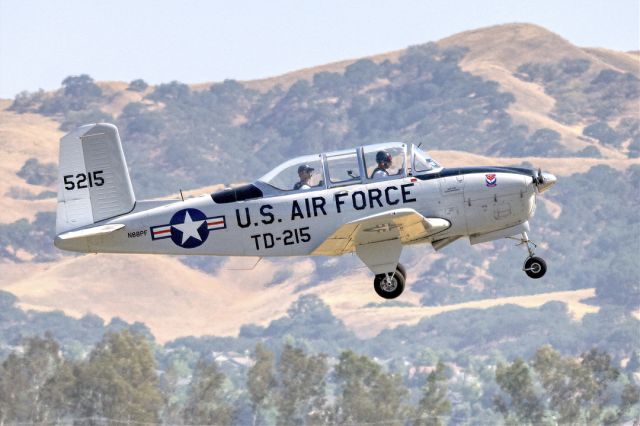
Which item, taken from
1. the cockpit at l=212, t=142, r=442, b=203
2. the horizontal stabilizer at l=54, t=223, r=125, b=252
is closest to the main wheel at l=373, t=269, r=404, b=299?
the cockpit at l=212, t=142, r=442, b=203

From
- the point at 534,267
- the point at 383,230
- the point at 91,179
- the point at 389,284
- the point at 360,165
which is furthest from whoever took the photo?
the point at 91,179

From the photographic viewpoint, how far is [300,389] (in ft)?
359

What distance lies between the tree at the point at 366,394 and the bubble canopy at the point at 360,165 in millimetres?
75300

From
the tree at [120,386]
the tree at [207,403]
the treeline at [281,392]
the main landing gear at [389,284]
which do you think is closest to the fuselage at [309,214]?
the main landing gear at [389,284]

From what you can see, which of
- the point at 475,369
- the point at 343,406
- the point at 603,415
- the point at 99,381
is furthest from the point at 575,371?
the point at 475,369

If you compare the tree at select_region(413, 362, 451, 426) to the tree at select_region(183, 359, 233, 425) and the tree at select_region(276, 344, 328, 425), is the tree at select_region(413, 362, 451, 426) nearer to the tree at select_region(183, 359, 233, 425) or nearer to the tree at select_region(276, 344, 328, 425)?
the tree at select_region(276, 344, 328, 425)

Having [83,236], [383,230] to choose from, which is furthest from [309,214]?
[83,236]

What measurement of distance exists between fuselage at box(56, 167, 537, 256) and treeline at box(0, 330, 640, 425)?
7149 centimetres

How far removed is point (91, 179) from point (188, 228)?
230cm

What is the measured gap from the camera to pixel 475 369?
194 metres

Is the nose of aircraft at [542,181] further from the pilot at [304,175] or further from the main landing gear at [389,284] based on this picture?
the pilot at [304,175]

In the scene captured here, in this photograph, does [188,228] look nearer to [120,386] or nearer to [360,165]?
[360,165]

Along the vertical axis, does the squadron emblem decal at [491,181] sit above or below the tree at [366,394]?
above

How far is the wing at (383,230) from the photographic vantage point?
29.0 m
